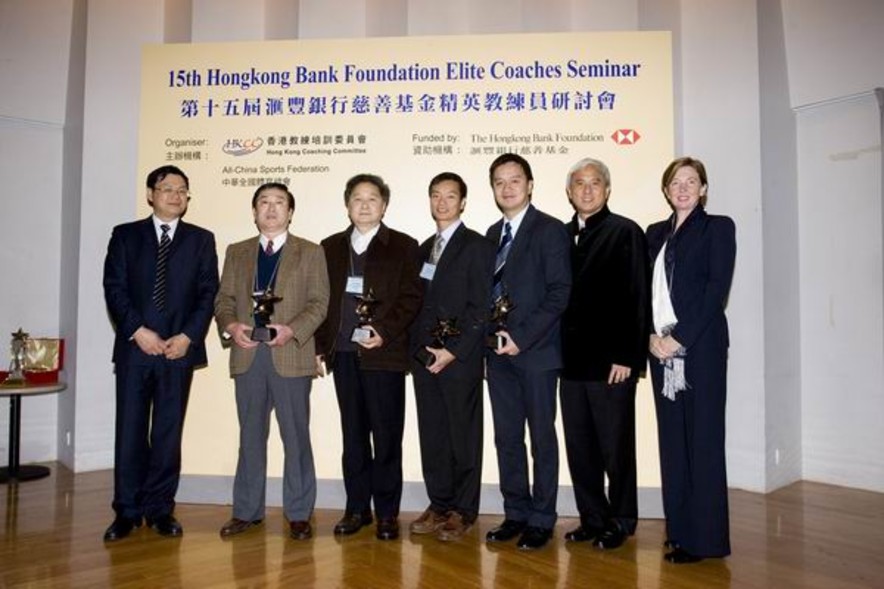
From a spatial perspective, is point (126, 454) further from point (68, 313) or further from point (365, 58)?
point (365, 58)

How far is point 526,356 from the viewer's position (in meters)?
3.11

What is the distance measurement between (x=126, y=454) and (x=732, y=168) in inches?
171

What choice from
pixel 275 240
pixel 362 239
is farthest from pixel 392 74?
pixel 275 240

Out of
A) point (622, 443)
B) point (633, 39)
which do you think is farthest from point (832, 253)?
point (622, 443)

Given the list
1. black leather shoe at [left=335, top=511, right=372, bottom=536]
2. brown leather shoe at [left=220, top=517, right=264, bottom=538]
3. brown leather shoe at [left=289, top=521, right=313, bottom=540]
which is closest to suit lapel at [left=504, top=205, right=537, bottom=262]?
black leather shoe at [left=335, top=511, right=372, bottom=536]

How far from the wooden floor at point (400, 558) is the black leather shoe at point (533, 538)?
5 cm

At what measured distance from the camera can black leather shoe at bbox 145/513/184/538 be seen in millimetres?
3217

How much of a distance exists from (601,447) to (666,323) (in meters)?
0.71

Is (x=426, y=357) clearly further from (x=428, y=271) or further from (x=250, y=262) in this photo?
(x=250, y=262)

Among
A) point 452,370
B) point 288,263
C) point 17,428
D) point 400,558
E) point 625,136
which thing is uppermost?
point 625,136

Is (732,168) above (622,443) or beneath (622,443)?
above

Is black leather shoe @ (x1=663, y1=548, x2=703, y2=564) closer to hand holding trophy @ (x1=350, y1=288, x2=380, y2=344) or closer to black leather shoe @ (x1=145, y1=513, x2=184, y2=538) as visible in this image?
hand holding trophy @ (x1=350, y1=288, x2=380, y2=344)

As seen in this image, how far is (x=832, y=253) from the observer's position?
4531mm

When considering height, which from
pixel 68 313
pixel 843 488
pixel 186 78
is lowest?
pixel 843 488
